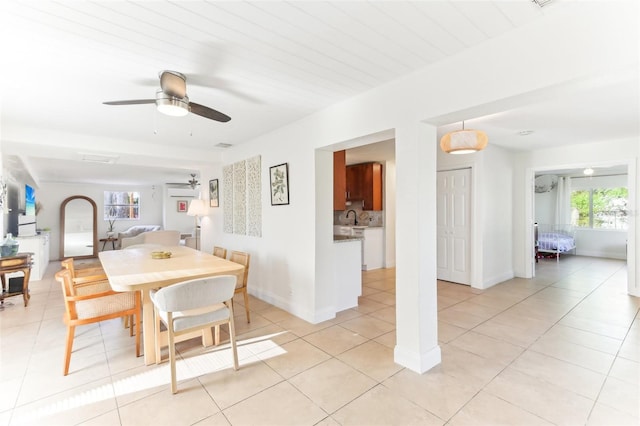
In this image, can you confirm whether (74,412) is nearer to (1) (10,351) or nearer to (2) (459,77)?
(1) (10,351)

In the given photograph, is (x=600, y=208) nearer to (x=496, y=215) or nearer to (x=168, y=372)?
(x=496, y=215)

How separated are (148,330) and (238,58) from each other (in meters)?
2.29

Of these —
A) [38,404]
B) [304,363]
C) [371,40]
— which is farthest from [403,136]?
[38,404]

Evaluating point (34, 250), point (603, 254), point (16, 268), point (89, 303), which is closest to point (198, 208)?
point (16, 268)

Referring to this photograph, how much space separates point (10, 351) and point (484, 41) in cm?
458

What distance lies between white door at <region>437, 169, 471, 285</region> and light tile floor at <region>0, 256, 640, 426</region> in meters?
1.38

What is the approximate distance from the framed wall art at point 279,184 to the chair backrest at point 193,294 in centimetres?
158

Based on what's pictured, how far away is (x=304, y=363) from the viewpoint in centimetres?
247

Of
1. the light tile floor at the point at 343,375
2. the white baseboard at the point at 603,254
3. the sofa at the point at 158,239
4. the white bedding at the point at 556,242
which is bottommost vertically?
the light tile floor at the point at 343,375

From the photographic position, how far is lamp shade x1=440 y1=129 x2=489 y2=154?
3105 mm

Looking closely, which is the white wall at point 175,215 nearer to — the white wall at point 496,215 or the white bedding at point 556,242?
the white wall at point 496,215

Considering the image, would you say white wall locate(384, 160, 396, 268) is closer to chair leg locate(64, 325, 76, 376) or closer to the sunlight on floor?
the sunlight on floor

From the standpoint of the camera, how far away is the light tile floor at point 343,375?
185 cm

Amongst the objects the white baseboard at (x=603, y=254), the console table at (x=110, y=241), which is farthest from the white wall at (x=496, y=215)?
the console table at (x=110, y=241)
